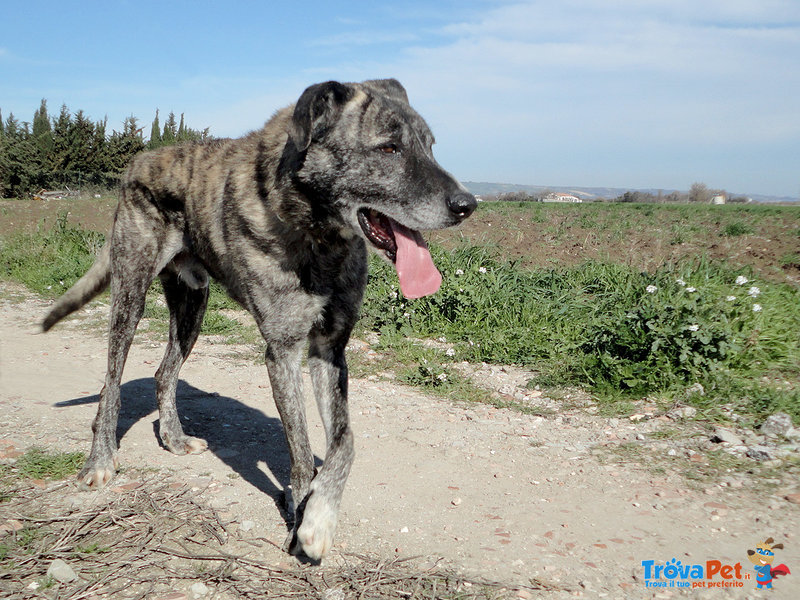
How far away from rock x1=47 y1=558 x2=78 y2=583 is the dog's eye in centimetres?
228

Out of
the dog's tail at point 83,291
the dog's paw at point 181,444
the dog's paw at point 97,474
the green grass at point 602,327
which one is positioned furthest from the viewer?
the green grass at point 602,327

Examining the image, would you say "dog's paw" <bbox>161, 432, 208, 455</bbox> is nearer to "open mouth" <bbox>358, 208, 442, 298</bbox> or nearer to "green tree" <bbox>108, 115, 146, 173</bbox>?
"open mouth" <bbox>358, 208, 442, 298</bbox>

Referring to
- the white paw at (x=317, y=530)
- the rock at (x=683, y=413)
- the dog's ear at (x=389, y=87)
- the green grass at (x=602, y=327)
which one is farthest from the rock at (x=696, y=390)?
the white paw at (x=317, y=530)

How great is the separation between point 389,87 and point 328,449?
1968 mm

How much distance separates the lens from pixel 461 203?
304 cm

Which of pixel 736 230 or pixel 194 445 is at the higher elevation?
pixel 736 230

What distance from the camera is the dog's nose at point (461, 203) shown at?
304 cm

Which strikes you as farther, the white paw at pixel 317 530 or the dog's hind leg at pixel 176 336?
the dog's hind leg at pixel 176 336

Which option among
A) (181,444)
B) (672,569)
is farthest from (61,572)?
(672,569)

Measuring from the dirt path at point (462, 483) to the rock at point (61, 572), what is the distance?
79 cm

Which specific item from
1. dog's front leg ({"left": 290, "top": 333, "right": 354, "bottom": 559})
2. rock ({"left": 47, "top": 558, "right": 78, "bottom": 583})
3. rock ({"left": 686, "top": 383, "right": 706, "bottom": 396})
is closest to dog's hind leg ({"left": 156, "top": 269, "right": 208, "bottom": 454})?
dog's front leg ({"left": 290, "top": 333, "right": 354, "bottom": 559})

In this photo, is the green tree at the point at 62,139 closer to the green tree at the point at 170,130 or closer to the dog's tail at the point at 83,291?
the green tree at the point at 170,130

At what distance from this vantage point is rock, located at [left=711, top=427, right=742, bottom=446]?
4.05m

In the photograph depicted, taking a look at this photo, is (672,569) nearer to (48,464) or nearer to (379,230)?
(379,230)
